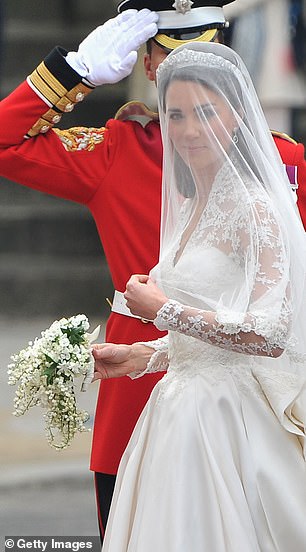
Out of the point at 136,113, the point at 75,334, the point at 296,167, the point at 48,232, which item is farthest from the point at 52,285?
the point at 75,334

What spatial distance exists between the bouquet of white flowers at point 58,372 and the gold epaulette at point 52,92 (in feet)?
2.41

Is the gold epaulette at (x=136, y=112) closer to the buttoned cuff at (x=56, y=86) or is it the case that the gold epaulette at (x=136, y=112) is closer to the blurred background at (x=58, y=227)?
the buttoned cuff at (x=56, y=86)

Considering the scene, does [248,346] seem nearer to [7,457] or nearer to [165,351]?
[165,351]

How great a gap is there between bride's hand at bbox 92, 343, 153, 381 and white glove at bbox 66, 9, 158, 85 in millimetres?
737

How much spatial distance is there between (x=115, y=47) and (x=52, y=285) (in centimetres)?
646

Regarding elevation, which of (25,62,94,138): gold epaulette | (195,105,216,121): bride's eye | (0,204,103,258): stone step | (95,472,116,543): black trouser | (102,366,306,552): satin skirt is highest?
(195,105,216,121): bride's eye

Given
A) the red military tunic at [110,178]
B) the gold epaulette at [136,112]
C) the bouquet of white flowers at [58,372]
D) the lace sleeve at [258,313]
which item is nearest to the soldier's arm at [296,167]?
the red military tunic at [110,178]

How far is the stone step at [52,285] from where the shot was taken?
9.66 metres

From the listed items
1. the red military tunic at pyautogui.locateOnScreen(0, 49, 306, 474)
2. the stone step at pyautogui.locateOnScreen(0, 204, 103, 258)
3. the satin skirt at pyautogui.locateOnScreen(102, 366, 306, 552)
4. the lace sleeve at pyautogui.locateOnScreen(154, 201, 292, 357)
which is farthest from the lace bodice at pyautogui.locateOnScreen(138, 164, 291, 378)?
the stone step at pyautogui.locateOnScreen(0, 204, 103, 258)

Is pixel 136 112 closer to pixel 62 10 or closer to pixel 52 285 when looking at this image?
pixel 62 10

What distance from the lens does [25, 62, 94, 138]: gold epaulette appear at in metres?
3.50

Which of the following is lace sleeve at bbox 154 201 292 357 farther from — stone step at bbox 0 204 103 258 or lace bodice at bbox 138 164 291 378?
→ stone step at bbox 0 204 103 258

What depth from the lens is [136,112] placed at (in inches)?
144

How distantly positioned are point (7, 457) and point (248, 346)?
3927 mm
